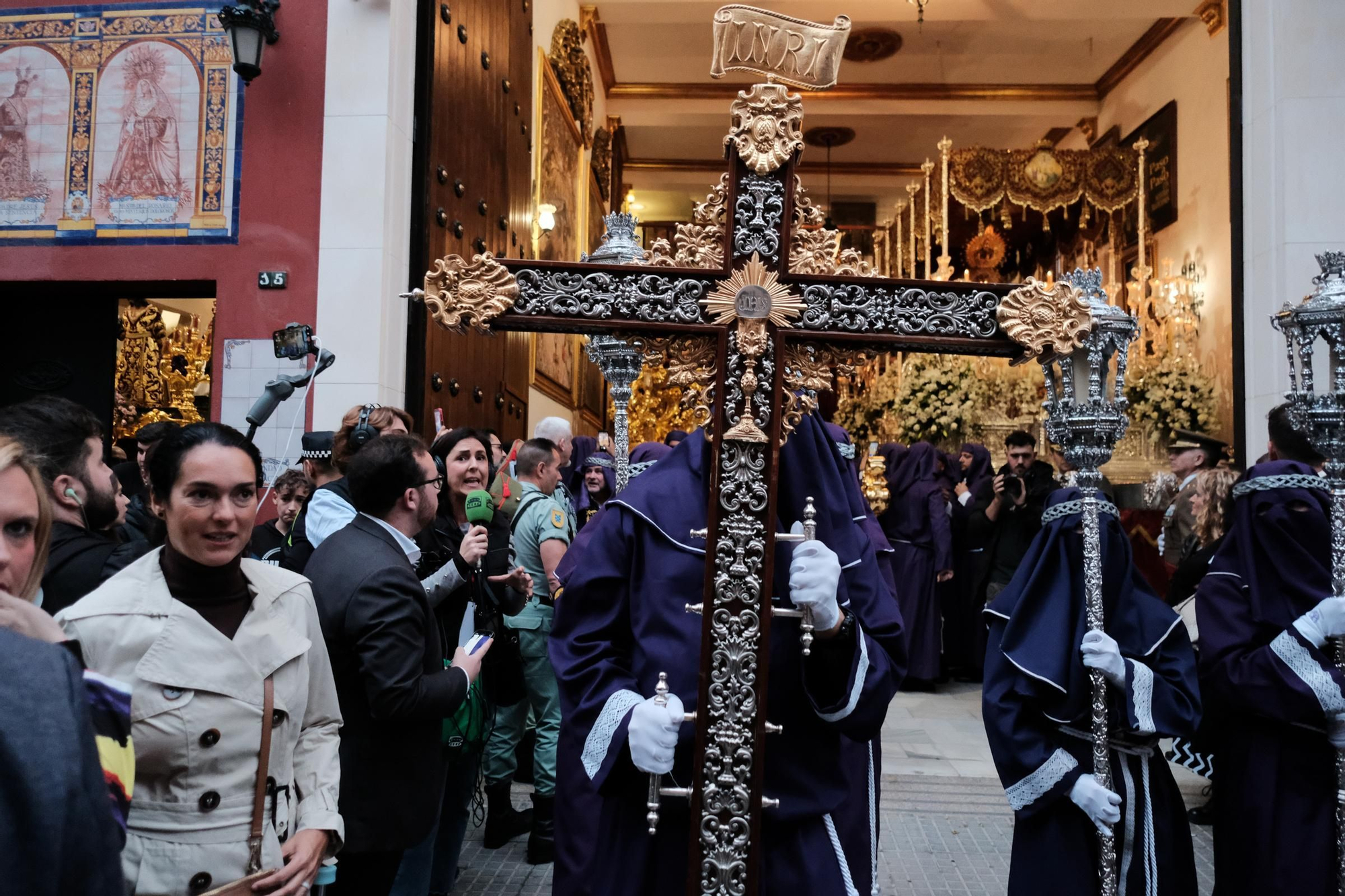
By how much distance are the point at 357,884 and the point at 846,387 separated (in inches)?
505

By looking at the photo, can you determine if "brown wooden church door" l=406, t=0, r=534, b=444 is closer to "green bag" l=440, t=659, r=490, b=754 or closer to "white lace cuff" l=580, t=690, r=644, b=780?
"green bag" l=440, t=659, r=490, b=754

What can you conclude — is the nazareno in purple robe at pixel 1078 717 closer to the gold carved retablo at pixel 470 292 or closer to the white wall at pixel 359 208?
the gold carved retablo at pixel 470 292

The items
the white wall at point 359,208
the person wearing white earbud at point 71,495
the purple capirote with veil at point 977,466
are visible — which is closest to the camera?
the person wearing white earbud at point 71,495

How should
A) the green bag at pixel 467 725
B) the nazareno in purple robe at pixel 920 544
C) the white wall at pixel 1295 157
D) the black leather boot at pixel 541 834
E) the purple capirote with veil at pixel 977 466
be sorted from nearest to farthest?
the green bag at pixel 467 725, the black leather boot at pixel 541 834, the white wall at pixel 1295 157, the nazareno in purple robe at pixel 920 544, the purple capirote with veil at pixel 977 466

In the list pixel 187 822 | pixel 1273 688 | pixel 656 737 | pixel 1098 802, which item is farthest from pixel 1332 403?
pixel 187 822

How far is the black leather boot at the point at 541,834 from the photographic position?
490cm

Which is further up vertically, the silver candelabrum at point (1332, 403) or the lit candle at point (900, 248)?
the lit candle at point (900, 248)

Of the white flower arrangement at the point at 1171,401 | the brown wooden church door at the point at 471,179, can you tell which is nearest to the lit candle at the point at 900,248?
the white flower arrangement at the point at 1171,401

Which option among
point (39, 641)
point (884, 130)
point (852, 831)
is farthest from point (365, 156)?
point (884, 130)

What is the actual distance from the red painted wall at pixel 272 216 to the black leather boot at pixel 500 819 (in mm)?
3447

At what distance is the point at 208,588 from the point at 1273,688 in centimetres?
310

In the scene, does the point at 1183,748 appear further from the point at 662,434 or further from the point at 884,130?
the point at 884,130

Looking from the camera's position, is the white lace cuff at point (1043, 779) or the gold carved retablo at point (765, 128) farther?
the white lace cuff at point (1043, 779)

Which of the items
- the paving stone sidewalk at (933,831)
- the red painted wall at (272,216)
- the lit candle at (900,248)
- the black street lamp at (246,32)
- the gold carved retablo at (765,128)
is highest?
the lit candle at (900,248)
